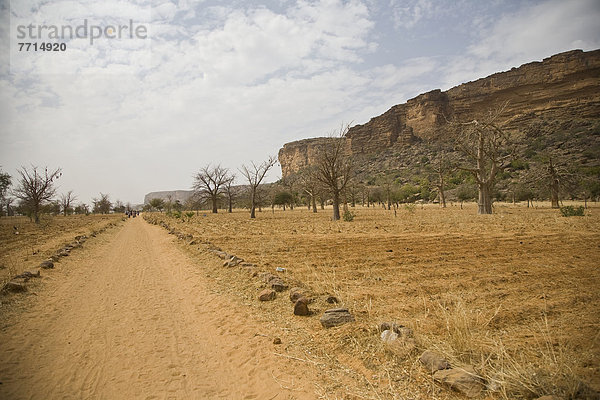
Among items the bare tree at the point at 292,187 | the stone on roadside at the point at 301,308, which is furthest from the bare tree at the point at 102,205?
the stone on roadside at the point at 301,308

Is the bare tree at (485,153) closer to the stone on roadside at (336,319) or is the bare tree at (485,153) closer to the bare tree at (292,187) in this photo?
the stone on roadside at (336,319)

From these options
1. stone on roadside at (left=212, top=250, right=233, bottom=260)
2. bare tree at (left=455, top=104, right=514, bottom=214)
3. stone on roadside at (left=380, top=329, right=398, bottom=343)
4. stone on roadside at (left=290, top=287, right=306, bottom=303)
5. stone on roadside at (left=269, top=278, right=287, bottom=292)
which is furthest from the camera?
bare tree at (left=455, top=104, right=514, bottom=214)

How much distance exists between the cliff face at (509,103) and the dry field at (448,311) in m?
41.1

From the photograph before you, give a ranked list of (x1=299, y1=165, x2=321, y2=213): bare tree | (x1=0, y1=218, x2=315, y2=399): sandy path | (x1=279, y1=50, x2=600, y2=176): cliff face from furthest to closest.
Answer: (x1=279, y1=50, x2=600, y2=176): cliff face → (x1=299, y1=165, x2=321, y2=213): bare tree → (x1=0, y1=218, x2=315, y2=399): sandy path

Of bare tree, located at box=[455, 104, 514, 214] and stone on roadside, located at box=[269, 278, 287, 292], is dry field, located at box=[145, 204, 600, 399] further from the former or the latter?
bare tree, located at box=[455, 104, 514, 214]

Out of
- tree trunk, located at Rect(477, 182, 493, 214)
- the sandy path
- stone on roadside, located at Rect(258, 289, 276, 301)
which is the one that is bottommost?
the sandy path

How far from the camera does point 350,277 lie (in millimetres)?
6262

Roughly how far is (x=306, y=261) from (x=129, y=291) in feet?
14.4

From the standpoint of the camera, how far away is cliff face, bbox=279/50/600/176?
64562 millimetres

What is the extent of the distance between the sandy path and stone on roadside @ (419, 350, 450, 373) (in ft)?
3.90

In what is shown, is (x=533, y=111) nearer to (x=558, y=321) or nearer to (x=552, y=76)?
(x=552, y=76)

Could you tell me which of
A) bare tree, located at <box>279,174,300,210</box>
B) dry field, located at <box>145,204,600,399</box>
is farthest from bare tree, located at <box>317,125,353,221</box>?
bare tree, located at <box>279,174,300,210</box>

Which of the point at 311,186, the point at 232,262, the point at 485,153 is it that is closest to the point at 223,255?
the point at 232,262

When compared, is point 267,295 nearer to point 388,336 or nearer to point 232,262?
point 388,336
